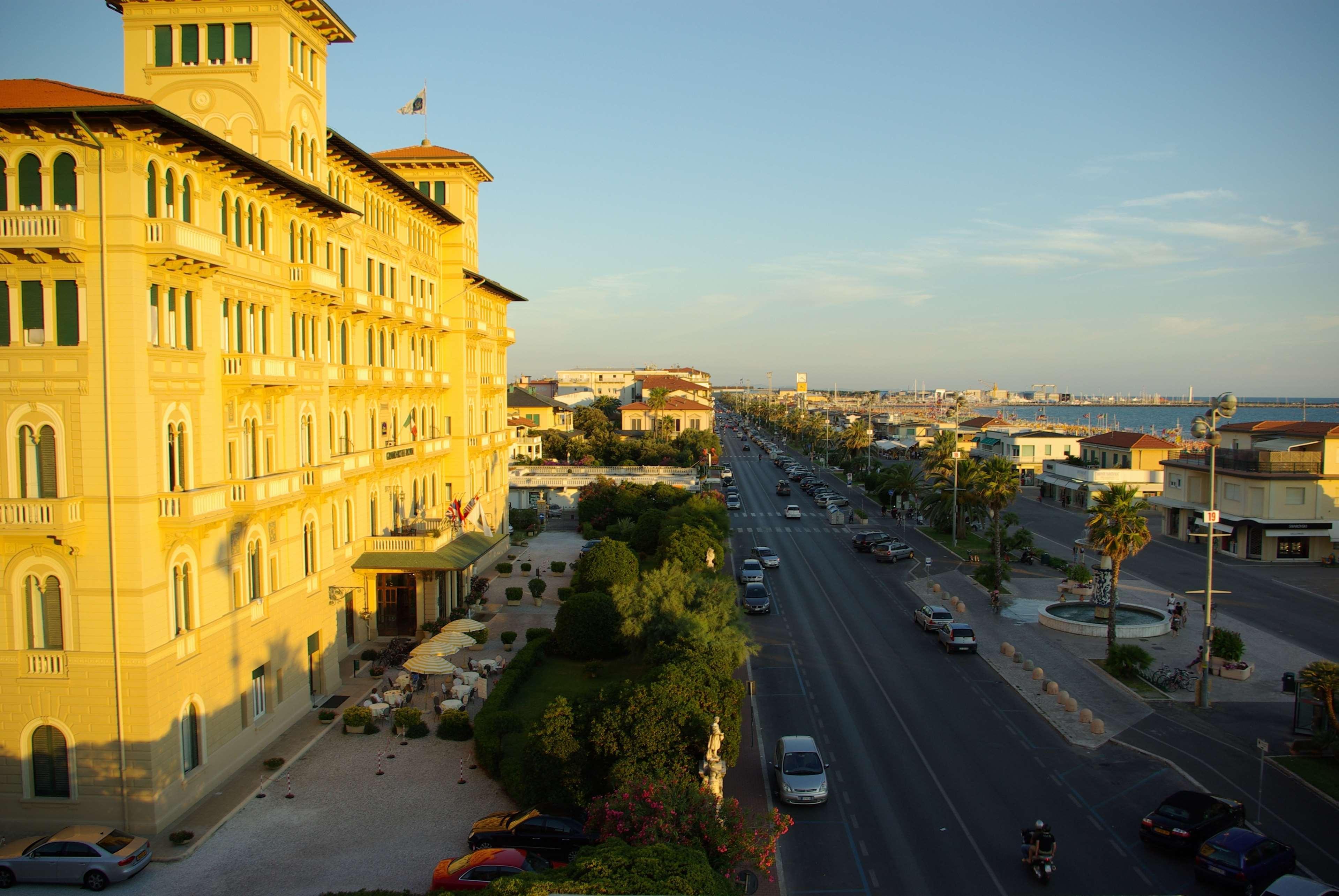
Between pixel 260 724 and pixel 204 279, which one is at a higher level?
pixel 204 279

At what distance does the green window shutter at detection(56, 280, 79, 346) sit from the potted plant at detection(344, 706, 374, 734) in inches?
564

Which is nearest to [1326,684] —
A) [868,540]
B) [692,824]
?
[692,824]

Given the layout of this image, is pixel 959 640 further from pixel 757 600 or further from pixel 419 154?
pixel 419 154

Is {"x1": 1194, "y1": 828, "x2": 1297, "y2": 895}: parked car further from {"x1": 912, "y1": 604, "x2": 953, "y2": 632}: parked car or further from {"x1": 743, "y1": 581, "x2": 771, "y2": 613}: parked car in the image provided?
{"x1": 743, "y1": 581, "x2": 771, "y2": 613}: parked car

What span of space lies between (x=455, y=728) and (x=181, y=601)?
9.69 m

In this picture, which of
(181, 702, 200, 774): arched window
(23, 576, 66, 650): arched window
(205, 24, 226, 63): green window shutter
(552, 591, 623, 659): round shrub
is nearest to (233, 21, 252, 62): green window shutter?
(205, 24, 226, 63): green window shutter

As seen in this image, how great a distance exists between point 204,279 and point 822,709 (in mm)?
24133

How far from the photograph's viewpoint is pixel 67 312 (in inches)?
854

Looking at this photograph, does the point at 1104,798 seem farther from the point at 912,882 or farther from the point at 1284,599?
the point at 1284,599

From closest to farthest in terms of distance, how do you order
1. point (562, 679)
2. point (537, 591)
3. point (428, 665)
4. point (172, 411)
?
point (172, 411) < point (428, 665) < point (562, 679) < point (537, 591)

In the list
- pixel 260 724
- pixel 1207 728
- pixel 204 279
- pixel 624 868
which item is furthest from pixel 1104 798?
pixel 204 279

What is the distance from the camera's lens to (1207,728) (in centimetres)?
3025

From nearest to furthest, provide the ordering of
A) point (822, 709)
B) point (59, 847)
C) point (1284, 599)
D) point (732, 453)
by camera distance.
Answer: point (59, 847) < point (822, 709) < point (1284, 599) < point (732, 453)

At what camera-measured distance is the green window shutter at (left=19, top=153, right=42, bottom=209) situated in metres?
21.4
